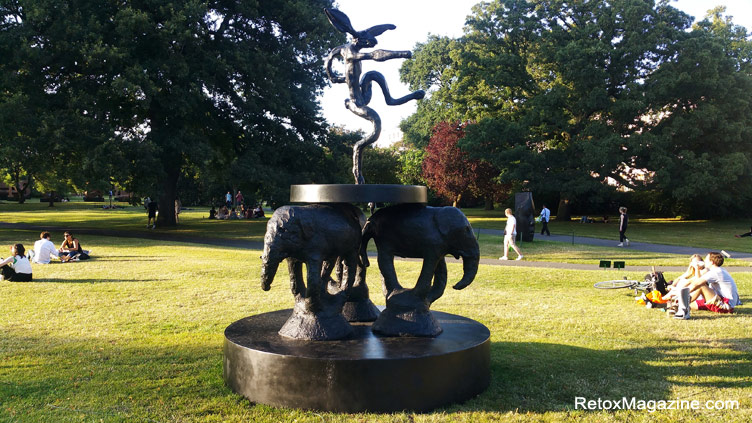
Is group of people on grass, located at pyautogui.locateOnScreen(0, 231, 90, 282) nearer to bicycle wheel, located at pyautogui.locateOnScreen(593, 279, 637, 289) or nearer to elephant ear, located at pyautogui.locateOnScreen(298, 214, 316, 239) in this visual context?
elephant ear, located at pyautogui.locateOnScreen(298, 214, 316, 239)

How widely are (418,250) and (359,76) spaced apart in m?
2.16

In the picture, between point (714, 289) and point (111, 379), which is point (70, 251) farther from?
point (714, 289)

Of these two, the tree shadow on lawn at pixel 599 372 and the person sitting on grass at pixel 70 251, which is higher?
the person sitting on grass at pixel 70 251

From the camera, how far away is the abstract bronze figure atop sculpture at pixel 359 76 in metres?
5.89

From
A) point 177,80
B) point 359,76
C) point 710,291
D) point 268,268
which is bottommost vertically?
point 710,291

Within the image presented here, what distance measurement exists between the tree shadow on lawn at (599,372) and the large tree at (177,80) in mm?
17822

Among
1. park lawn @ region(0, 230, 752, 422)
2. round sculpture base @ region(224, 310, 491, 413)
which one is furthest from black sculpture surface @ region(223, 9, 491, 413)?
park lawn @ region(0, 230, 752, 422)

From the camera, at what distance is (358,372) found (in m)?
4.60

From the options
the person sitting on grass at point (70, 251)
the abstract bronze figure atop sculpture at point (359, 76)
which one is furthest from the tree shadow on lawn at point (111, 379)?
the person sitting on grass at point (70, 251)

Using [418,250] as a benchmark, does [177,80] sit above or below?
above

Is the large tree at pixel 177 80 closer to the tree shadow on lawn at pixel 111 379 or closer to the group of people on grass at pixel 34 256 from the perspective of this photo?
the group of people on grass at pixel 34 256

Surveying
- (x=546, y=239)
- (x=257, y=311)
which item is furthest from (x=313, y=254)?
(x=546, y=239)

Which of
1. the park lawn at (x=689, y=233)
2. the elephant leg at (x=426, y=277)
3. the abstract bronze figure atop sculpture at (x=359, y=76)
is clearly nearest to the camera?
the elephant leg at (x=426, y=277)

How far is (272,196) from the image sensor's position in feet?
76.0
